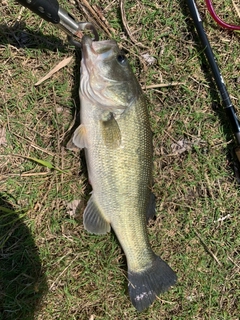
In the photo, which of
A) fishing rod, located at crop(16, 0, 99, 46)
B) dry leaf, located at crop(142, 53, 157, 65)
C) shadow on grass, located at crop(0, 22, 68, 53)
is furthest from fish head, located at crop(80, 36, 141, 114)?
dry leaf, located at crop(142, 53, 157, 65)

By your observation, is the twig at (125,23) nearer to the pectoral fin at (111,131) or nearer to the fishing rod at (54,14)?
the fishing rod at (54,14)

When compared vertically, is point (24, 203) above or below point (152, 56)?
below

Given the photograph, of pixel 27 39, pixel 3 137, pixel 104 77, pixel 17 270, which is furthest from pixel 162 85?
pixel 17 270

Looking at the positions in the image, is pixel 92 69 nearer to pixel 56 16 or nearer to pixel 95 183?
pixel 56 16

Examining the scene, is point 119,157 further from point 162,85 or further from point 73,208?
point 162,85

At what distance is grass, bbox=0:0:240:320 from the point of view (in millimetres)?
3043

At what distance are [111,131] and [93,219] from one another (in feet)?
2.49

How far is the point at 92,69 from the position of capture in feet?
8.96

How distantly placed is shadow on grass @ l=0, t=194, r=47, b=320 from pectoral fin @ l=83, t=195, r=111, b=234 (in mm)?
560

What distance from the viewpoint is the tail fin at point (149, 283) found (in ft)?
9.70

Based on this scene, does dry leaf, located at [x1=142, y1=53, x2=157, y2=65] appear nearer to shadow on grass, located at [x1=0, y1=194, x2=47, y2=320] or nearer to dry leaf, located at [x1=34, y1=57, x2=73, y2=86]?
dry leaf, located at [x1=34, y1=57, x2=73, y2=86]

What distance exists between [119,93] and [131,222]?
41.9 inches

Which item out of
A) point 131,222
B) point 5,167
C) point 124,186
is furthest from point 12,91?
point 131,222

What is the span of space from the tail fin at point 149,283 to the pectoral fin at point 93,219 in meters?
0.48
